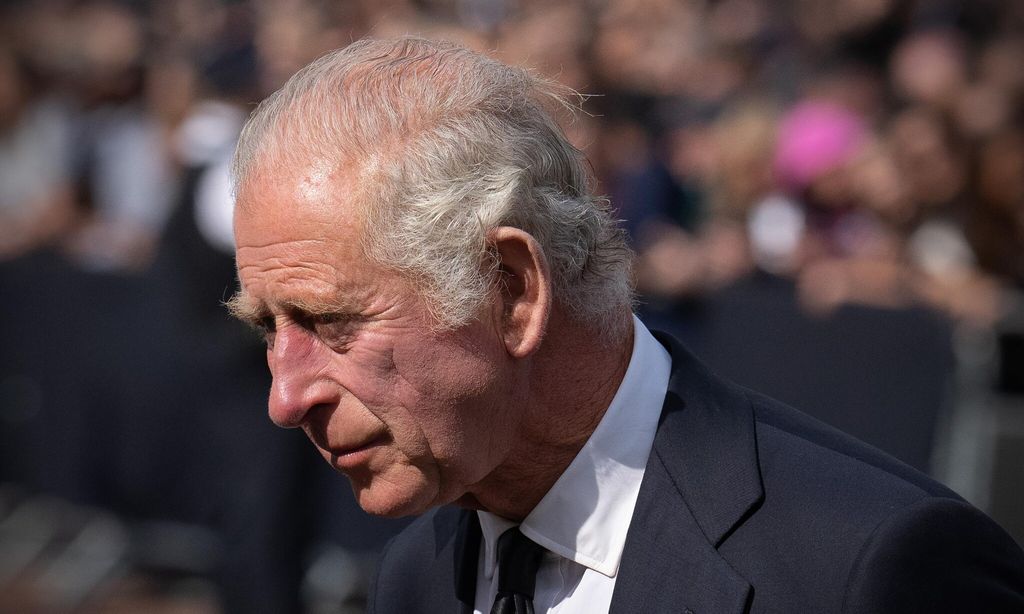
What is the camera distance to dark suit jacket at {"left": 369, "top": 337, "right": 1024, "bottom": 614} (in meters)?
1.91

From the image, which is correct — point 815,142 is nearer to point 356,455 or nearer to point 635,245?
point 635,245

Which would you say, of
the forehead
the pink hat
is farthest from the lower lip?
the pink hat

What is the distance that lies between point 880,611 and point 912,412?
12.3 feet

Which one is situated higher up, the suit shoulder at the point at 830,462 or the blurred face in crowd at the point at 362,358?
the blurred face in crowd at the point at 362,358

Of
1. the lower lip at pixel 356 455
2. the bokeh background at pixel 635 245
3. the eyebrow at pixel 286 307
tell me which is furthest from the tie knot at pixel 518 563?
the bokeh background at pixel 635 245

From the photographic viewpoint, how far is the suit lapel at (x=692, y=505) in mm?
2047

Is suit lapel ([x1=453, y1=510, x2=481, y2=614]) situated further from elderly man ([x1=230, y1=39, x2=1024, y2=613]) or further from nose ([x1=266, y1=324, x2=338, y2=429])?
nose ([x1=266, y1=324, x2=338, y2=429])

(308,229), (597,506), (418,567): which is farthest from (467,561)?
(308,229)

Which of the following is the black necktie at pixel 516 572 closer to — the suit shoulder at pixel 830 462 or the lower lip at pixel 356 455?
the lower lip at pixel 356 455

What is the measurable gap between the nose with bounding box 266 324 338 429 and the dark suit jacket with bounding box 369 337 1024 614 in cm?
53

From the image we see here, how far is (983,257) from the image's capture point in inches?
219

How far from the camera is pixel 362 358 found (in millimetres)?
2090

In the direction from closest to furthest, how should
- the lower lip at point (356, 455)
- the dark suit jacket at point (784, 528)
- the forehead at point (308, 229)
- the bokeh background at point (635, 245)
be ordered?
1. the dark suit jacket at point (784, 528)
2. the forehead at point (308, 229)
3. the lower lip at point (356, 455)
4. the bokeh background at point (635, 245)

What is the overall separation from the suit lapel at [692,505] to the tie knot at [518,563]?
0.63ft
